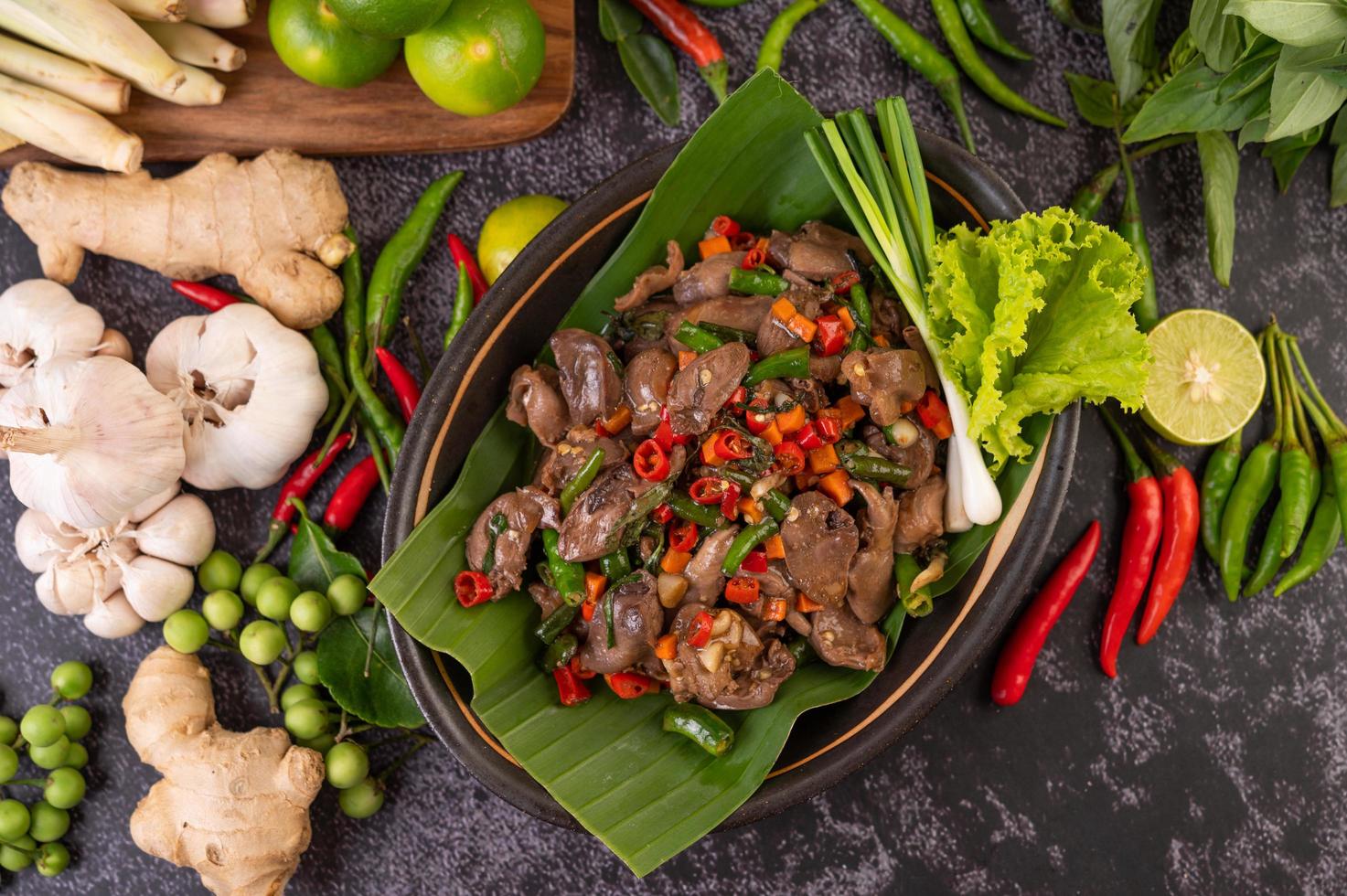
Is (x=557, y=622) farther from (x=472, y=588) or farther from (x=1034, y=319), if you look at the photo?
(x=1034, y=319)

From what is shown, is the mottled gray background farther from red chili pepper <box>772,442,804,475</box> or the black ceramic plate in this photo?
red chili pepper <box>772,442,804,475</box>

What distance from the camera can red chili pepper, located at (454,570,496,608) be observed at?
110 inches

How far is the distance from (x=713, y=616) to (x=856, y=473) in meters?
0.57

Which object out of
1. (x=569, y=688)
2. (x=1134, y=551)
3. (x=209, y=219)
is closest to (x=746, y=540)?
(x=569, y=688)

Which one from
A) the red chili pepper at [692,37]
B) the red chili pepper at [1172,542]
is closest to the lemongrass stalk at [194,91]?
the red chili pepper at [692,37]

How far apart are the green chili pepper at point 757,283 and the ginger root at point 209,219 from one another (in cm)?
145

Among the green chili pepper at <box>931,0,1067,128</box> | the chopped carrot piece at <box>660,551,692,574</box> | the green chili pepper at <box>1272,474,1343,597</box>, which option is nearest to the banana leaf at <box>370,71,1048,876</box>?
the chopped carrot piece at <box>660,551,692,574</box>

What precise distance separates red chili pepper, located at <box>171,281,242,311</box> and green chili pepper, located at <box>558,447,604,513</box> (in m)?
1.54

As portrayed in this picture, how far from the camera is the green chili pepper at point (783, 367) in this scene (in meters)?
2.71

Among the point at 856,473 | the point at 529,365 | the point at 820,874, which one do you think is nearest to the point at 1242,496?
the point at 856,473

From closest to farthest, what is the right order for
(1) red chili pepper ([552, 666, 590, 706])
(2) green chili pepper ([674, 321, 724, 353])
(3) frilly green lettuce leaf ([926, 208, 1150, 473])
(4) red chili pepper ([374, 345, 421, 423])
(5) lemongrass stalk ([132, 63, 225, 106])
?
(3) frilly green lettuce leaf ([926, 208, 1150, 473]) < (2) green chili pepper ([674, 321, 724, 353]) < (1) red chili pepper ([552, 666, 590, 706]) < (5) lemongrass stalk ([132, 63, 225, 106]) < (4) red chili pepper ([374, 345, 421, 423])

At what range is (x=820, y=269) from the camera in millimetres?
2836

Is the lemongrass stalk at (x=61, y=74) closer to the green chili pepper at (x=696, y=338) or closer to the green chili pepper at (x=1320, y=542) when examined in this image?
the green chili pepper at (x=696, y=338)

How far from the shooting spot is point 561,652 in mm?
2906
